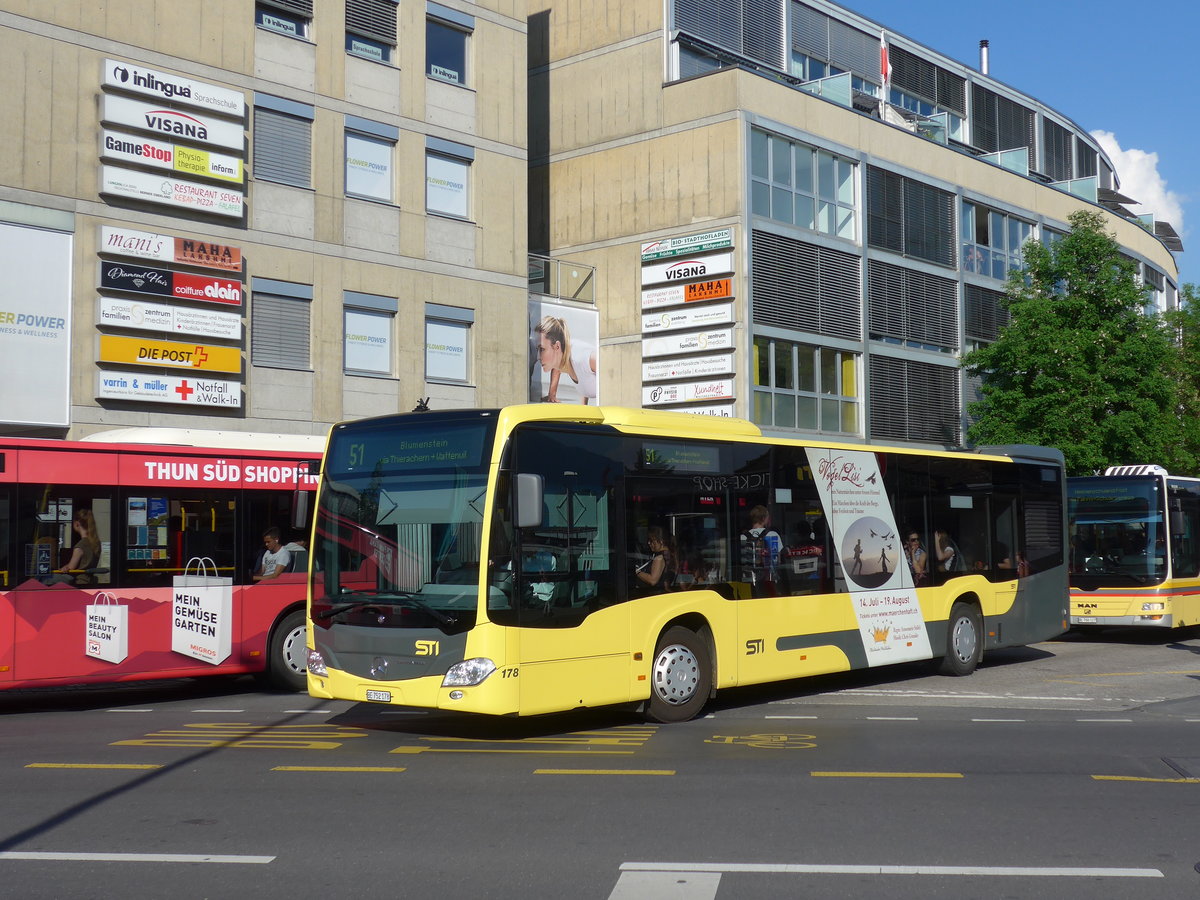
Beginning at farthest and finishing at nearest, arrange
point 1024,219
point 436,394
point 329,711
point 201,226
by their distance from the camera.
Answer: point 1024,219 → point 436,394 → point 201,226 → point 329,711

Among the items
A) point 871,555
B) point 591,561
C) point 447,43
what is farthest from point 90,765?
point 447,43

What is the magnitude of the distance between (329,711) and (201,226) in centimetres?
1345

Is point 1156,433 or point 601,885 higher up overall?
point 1156,433

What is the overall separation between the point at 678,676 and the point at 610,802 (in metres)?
4.17

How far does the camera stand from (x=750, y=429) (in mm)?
14031

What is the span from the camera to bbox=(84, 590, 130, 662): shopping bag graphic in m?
13.4

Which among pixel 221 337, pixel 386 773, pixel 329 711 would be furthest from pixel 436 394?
pixel 386 773

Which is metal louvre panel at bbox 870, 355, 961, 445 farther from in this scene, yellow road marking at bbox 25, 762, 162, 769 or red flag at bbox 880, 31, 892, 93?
yellow road marking at bbox 25, 762, 162, 769

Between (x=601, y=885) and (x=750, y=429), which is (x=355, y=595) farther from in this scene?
(x=601, y=885)

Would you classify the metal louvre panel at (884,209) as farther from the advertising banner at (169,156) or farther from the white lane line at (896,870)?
the white lane line at (896,870)

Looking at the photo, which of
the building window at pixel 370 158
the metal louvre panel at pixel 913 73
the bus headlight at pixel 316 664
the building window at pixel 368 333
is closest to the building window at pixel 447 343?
the building window at pixel 368 333

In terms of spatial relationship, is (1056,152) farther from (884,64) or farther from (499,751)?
(499,751)

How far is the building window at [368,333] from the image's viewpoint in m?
26.8

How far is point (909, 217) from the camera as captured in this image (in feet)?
124
